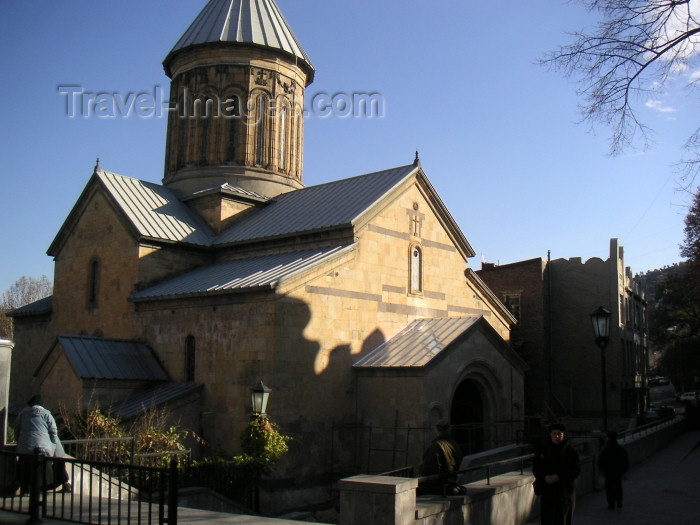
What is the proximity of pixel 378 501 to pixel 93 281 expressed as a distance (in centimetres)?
1744

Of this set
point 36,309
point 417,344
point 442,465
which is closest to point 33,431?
point 442,465

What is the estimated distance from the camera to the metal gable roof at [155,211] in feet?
69.7

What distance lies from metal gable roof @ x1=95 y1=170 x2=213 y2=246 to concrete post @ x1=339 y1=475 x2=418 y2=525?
1489cm

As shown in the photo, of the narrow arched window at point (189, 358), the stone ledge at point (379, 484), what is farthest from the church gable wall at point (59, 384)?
the stone ledge at point (379, 484)

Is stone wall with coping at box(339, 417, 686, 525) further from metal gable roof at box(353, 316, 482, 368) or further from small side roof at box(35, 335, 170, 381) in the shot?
small side roof at box(35, 335, 170, 381)

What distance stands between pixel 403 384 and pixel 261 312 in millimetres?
3922

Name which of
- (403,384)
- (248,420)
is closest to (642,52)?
(403,384)

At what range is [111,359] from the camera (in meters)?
18.3

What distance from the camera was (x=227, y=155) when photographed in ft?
80.3

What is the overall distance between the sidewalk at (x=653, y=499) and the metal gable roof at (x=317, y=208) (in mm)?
9490

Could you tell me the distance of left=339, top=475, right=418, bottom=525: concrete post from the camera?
6.96 m

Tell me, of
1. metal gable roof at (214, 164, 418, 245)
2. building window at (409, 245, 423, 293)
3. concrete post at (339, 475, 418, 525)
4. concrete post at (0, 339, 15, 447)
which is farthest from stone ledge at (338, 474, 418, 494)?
building window at (409, 245, 423, 293)

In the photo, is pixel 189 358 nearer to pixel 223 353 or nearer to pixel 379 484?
pixel 223 353

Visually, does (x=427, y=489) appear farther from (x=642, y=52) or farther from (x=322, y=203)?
(x=322, y=203)
